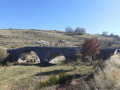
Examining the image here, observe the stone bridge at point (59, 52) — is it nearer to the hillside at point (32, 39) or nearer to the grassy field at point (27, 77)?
the grassy field at point (27, 77)

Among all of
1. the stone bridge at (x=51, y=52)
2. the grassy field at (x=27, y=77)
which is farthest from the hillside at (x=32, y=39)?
the grassy field at (x=27, y=77)

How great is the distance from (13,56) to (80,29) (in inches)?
3105

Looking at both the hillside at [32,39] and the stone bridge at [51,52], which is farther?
the hillside at [32,39]

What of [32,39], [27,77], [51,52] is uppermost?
[32,39]

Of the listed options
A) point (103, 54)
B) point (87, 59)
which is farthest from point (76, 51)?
point (103, 54)

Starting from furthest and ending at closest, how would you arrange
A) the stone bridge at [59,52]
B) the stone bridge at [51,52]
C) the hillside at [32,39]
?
the hillside at [32,39], the stone bridge at [51,52], the stone bridge at [59,52]

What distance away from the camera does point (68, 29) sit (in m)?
109

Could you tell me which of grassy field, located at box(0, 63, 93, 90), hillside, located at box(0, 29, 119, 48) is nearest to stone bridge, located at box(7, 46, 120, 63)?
grassy field, located at box(0, 63, 93, 90)

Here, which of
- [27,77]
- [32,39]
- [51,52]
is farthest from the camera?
[32,39]

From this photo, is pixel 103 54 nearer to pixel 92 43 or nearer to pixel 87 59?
pixel 87 59

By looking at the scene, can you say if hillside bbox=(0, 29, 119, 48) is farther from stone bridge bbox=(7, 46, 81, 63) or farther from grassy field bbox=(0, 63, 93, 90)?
grassy field bbox=(0, 63, 93, 90)

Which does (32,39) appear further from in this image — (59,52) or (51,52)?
(59,52)

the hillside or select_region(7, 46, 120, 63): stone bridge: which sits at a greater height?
the hillside

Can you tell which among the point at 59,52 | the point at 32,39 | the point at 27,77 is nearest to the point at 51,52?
the point at 59,52
